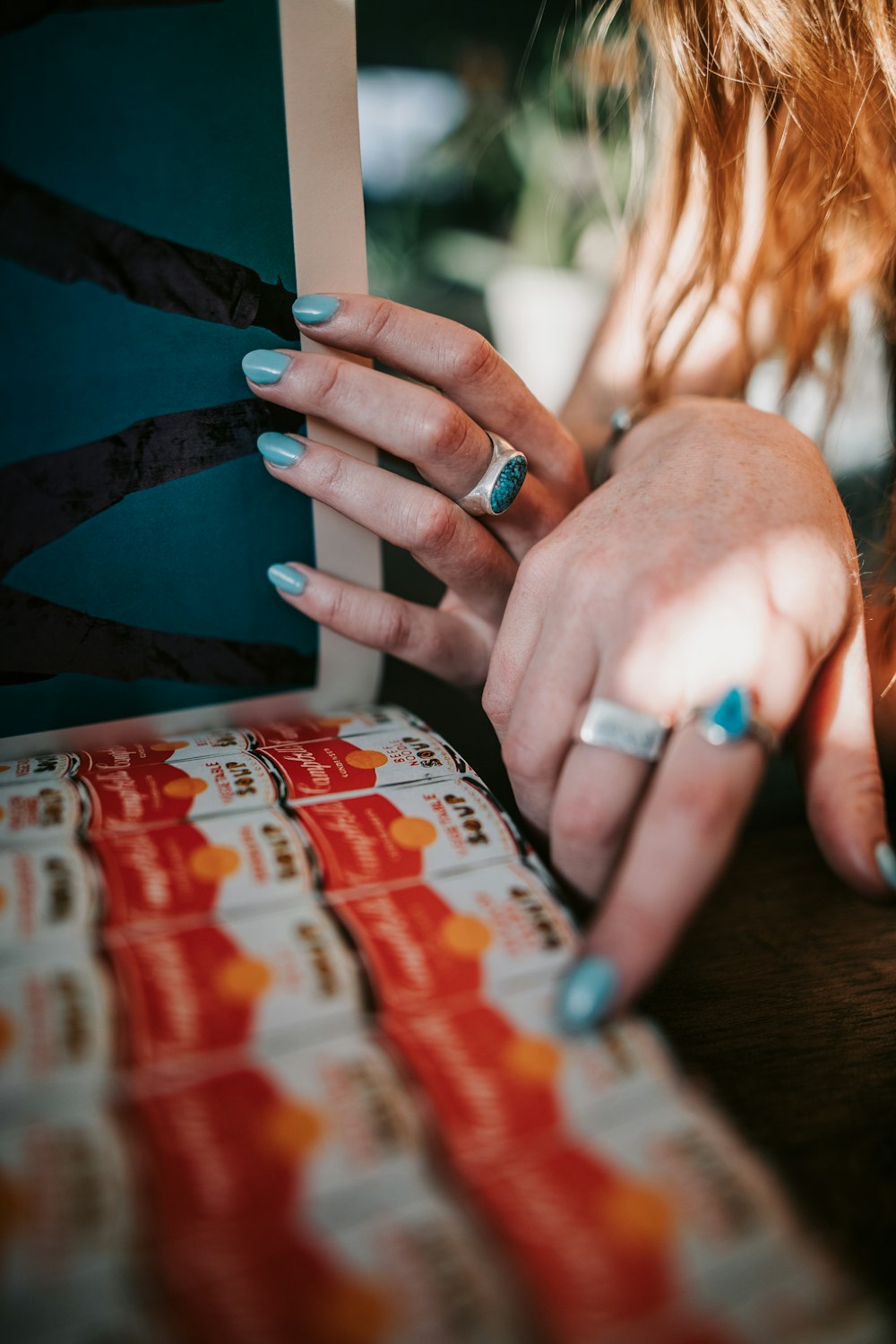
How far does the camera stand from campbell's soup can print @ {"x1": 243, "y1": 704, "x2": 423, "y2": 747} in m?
0.60

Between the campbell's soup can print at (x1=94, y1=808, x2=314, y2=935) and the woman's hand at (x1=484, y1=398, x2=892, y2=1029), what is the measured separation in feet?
0.51

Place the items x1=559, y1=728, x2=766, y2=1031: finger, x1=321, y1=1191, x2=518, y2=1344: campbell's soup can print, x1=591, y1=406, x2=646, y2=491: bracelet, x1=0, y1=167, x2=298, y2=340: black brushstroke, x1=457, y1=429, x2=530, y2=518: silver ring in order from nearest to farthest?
x1=321, y1=1191, x2=518, y2=1344: campbell's soup can print < x1=559, y1=728, x2=766, y2=1031: finger < x1=0, y1=167, x2=298, y2=340: black brushstroke < x1=457, y1=429, x2=530, y2=518: silver ring < x1=591, y1=406, x2=646, y2=491: bracelet

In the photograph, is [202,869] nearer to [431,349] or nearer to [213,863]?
[213,863]

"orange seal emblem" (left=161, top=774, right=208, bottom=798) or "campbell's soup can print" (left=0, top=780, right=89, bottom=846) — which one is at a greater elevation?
"orange seal emblem" (left=161, top=774, right=208, bottom=798)

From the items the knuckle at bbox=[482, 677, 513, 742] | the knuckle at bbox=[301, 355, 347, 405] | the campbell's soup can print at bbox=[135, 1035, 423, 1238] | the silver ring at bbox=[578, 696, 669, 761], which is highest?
the knuckle at bbox=[301, 355, 347, 405]

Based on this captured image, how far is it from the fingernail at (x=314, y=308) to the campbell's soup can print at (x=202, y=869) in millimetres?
344

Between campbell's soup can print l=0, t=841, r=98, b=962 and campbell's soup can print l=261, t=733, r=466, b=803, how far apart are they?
128mm

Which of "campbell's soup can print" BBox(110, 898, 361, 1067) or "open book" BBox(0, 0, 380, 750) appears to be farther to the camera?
"open book" BBox(0, 0, 380, 750)

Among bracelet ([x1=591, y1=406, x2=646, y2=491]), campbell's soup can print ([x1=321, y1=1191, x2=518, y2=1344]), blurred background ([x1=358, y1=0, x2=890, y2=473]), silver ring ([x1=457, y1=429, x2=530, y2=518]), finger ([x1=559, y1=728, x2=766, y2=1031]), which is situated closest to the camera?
campbell's soup can print ([x1=321, y1=1191, x2=518, y2=1344])

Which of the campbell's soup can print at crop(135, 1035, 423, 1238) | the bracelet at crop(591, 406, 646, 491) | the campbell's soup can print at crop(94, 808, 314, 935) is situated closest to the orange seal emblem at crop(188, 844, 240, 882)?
the campbell's soup can print at crop(94, 808, 314, 935)

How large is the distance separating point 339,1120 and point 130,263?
523 mm

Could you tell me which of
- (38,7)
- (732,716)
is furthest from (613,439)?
(38,7)

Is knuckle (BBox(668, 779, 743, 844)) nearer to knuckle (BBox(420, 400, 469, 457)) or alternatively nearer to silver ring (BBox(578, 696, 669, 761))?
silver ring (BBox(578, 696, 669, 761))

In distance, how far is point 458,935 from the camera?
0.42 metres
